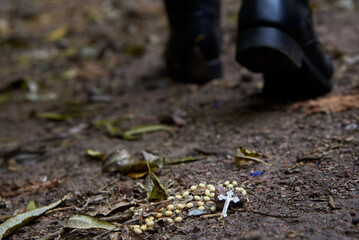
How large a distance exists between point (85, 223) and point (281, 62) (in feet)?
2.84

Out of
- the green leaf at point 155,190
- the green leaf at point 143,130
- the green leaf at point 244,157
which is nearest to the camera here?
the green leaf at point 155,190

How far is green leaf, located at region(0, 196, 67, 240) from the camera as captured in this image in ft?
3.30

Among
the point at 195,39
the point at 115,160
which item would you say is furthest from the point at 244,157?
the point at 195,39

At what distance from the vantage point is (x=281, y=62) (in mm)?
1396

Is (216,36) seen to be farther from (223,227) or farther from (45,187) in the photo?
(223,227)

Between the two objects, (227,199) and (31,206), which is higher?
(227,199)

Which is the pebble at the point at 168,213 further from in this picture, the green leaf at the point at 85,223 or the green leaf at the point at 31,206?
the green leaf at the point at 31,206

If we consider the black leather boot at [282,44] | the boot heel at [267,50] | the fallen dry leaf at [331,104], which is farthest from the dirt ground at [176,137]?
the boot heel at [267,50]

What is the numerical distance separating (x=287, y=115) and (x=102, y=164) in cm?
73

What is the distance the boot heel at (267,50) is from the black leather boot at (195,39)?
580mm

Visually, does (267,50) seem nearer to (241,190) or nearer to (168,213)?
(241,190)

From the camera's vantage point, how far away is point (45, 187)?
1.28m

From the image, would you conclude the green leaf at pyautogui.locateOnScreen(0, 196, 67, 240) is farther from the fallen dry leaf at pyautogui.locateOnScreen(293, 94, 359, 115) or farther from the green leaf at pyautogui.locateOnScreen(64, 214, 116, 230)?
the fallen dry leaf at pyautogui.locateOnScreen(293, 94, 359, 115)

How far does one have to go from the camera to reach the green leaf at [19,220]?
1005mm
